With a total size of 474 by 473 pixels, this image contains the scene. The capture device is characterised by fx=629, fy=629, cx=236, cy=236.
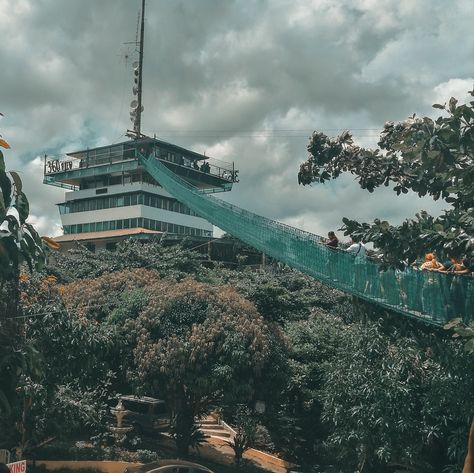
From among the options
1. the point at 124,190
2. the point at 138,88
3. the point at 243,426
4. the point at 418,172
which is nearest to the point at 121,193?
the point at 124,190

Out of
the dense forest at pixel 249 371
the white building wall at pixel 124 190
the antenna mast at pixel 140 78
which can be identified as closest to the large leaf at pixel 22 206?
the dense forest at pixel 249 371

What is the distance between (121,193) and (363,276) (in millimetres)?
45369

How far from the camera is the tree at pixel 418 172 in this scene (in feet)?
36.5

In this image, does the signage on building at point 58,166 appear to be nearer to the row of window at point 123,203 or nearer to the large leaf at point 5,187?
the row of window at point 123,203

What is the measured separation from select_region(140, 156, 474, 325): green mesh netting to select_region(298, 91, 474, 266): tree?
4.46 feet

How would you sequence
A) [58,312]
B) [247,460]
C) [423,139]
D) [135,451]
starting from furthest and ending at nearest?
1. [247,460]
2. [135,451]
3. [58,312]
4. [423,139]

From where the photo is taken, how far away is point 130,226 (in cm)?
5825

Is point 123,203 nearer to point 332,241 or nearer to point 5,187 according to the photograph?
point 332,241

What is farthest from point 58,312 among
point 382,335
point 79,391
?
point 382,335

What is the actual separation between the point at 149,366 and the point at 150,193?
39527 millimetres

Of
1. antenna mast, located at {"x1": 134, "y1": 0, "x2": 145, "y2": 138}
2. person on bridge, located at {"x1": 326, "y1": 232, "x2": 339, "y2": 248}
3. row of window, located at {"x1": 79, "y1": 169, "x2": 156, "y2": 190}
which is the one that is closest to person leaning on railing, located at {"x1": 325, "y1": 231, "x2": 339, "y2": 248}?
person on bridge, located at {"x1": 326, "y1": 232, "x2": 339, "y2": 248}

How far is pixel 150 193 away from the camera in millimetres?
58281

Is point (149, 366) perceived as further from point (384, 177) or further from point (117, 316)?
point (384, 177)

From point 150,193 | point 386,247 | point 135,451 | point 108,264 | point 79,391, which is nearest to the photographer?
point 386,247
